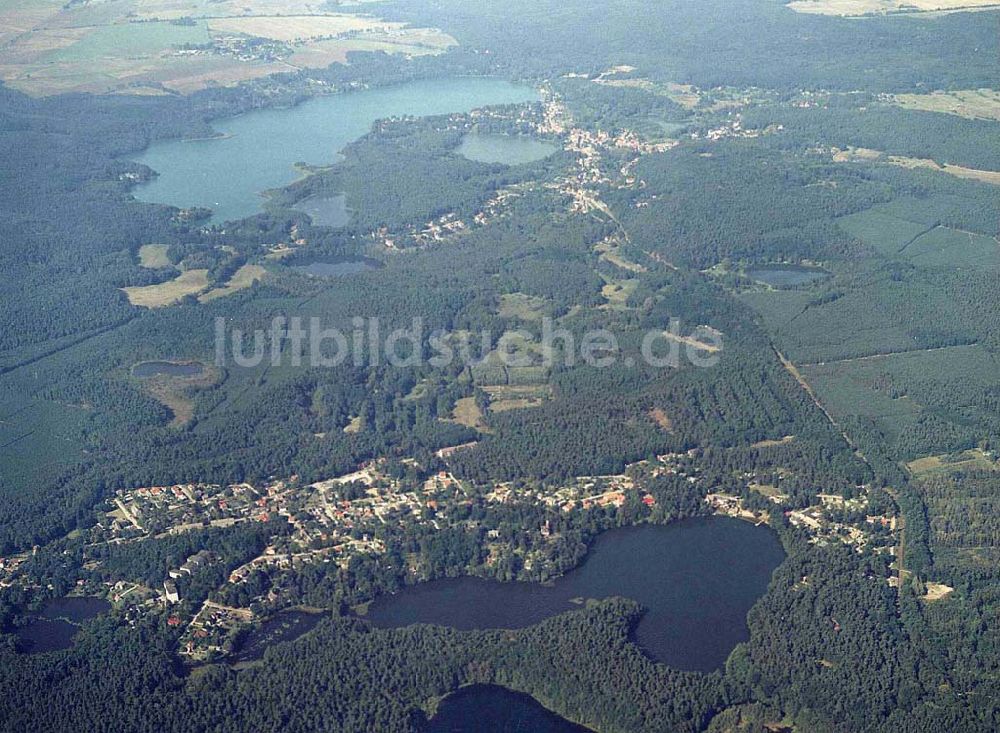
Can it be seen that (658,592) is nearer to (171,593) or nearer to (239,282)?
(171,593)

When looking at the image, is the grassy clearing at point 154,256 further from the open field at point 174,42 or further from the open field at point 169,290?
the open field at point 174,42

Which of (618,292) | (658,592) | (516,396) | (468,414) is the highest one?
(658,592)

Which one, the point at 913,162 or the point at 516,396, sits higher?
the point at 516,396

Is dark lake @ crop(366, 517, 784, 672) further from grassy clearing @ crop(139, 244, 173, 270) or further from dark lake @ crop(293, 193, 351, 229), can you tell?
dark lake @ crop(293, 193, 351, 229)

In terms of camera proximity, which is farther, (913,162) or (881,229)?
(913,162)

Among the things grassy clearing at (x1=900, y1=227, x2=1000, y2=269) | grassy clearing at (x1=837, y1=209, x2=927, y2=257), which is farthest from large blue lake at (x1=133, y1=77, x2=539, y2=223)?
grassy clearing at (x1=900, y1=227, x2=1000, y2=269)

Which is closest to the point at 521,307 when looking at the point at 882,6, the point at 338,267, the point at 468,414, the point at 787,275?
the point at 338,267

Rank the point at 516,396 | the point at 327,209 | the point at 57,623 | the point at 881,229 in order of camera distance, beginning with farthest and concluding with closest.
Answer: the point at 327,209, the point at 881,229, the point at 516,396, the point at 57,623
